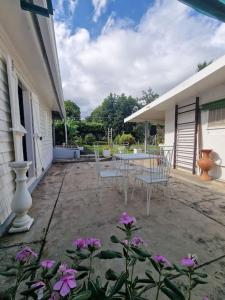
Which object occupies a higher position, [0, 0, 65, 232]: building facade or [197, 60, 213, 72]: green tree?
[197, 60, 213, 72]: green tree

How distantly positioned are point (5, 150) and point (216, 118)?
15.8 feet

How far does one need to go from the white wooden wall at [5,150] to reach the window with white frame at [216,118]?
471cm

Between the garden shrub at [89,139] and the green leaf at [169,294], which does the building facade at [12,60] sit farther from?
the garden shrub at [89,139]

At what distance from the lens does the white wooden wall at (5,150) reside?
6.95ft

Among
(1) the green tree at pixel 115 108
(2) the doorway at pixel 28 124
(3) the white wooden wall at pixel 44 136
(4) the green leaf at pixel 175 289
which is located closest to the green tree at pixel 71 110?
(1) the green tree at pixel 115 108

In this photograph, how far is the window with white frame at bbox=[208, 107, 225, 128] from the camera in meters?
4.31

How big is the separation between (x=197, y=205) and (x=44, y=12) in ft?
10.6

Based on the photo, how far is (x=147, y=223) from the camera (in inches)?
86.5

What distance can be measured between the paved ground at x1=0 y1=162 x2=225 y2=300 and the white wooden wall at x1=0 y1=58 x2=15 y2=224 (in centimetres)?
42

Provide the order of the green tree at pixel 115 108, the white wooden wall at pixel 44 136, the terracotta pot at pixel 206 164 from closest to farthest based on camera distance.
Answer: the terracotta pot at pixel 206 164, the white wooden wall at pixel 44 136, the green tree at pixel 115 108

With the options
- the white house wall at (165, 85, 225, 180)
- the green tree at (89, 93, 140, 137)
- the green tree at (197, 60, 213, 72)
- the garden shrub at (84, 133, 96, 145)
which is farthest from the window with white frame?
the green tree at (89, 93, 140, 137)

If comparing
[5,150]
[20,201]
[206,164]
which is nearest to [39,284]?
[20,201]

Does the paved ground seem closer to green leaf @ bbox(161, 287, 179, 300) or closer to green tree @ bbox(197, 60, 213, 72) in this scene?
green leaf @ bbox(161, 287, 179, 300)

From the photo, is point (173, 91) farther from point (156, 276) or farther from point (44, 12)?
point (156, 276)
